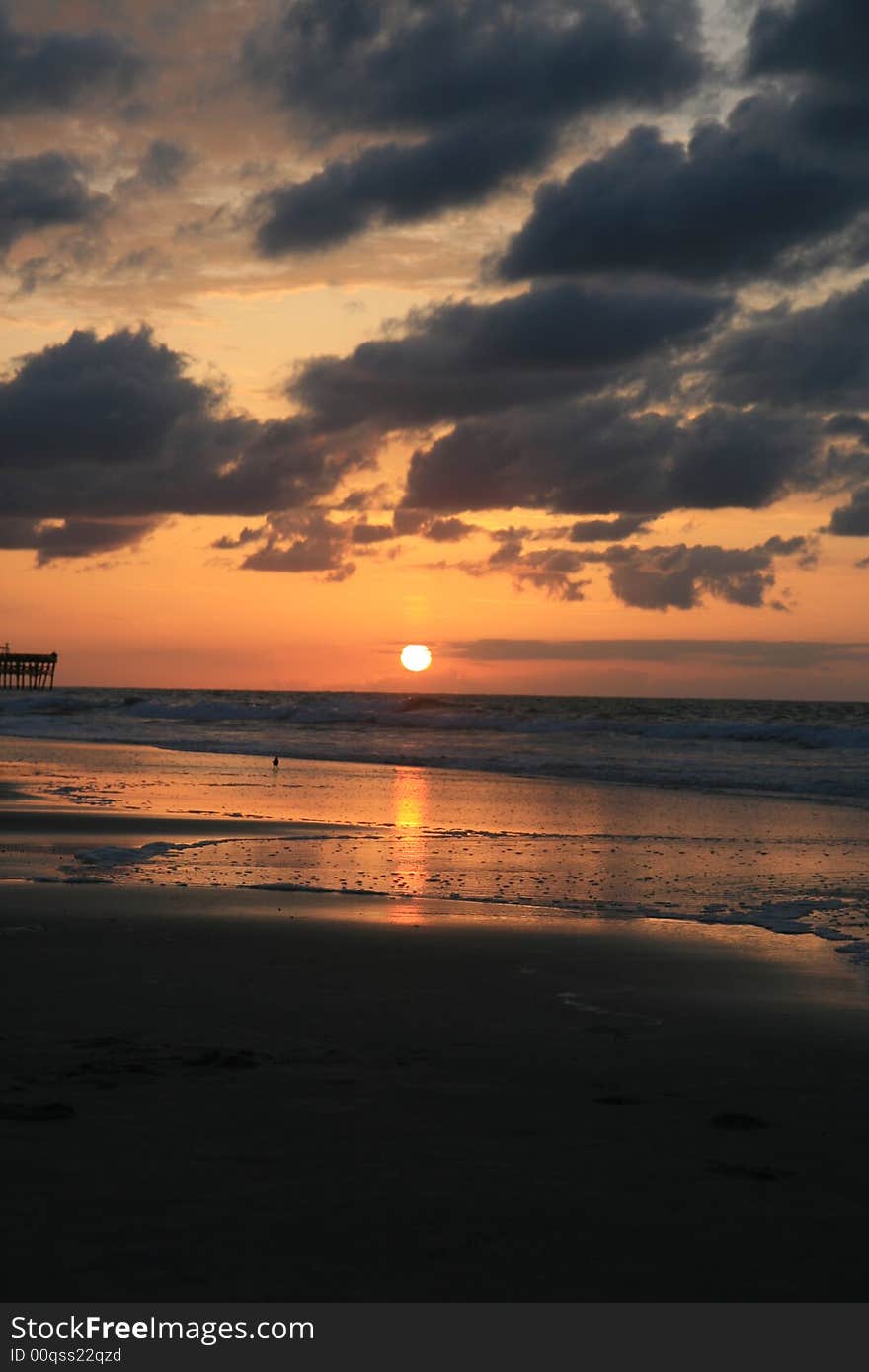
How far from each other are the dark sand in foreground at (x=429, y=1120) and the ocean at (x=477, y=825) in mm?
2808

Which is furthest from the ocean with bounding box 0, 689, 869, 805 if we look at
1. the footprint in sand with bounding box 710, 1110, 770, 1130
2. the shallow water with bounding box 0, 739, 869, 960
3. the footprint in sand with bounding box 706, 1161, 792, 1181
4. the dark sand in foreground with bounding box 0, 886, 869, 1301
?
the footprint in sand with bounding box 706, 1161, 792, 1181

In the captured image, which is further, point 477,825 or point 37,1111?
point 477,825

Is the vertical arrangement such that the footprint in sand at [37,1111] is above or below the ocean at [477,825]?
below

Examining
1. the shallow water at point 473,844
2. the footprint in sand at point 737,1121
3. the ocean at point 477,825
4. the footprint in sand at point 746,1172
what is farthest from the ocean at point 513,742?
the footprint in sand at point 746,1172

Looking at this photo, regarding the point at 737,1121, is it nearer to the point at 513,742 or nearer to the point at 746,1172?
the point at 746,1172

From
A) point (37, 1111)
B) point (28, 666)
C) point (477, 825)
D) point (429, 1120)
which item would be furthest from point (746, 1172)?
point (28, 666)

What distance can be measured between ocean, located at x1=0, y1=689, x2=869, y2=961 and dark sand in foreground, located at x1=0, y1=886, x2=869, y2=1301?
111 inches

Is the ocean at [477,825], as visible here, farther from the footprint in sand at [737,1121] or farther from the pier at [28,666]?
the pier at [28,666]

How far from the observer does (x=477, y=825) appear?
2209 centimetres

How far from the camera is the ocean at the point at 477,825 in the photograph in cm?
1460

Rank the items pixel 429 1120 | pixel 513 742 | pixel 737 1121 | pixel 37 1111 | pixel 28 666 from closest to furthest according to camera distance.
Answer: pixel 37 1111
pixel 429 1120
pixel 737 1121
pixel 513 742
pixel 28 666

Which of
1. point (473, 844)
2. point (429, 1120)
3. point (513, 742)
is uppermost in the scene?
point (513, 742)

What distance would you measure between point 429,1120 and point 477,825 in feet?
51.3
